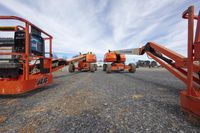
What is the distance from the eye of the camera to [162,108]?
258cm

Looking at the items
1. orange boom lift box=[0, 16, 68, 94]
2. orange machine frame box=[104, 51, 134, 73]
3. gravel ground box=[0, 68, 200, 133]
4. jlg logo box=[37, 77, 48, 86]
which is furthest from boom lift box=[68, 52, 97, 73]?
gravel ground box=[0, 68, 200, 133]

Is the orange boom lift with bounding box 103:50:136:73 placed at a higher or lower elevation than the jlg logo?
higher

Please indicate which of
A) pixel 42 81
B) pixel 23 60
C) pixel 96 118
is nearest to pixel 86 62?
pixel 42 81

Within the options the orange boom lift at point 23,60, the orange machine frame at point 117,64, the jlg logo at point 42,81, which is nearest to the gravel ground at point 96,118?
the orange boom lift at point 23,60

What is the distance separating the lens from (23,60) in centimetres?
332

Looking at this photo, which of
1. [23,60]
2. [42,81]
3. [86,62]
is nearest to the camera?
[23,60]

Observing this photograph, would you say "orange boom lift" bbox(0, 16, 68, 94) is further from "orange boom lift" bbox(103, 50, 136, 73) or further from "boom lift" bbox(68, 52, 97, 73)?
"boom lift" bbox(68, 52, 97, 73)

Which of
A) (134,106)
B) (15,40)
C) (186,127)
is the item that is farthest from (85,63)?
(186,127)

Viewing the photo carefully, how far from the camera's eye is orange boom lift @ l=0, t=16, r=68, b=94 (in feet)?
10.2

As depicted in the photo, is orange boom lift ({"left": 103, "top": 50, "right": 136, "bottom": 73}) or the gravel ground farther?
orange boom lift ({"left": 103, "top": 50, "right": 136, "bottom": 73})

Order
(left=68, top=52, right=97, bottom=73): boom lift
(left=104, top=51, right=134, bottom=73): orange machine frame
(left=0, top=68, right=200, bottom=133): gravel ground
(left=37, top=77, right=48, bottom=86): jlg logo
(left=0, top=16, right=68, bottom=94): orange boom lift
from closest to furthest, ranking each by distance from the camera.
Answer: (left=0, top=68, right=200, bottom=133): gravel ground → (left=0, top=16, right=68, bottom=94): orange boom lift → (left=37, top=77, right=48, bottom=86): jlg logo → (left=104, top=51, right=134, bottom=73): orange machine frame → (left=68, top=52, right=97, bottom=73): boom lift

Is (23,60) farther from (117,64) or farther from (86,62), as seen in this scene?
(86,62)

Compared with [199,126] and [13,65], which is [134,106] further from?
[13,65]

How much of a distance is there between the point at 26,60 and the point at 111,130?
110 inches
